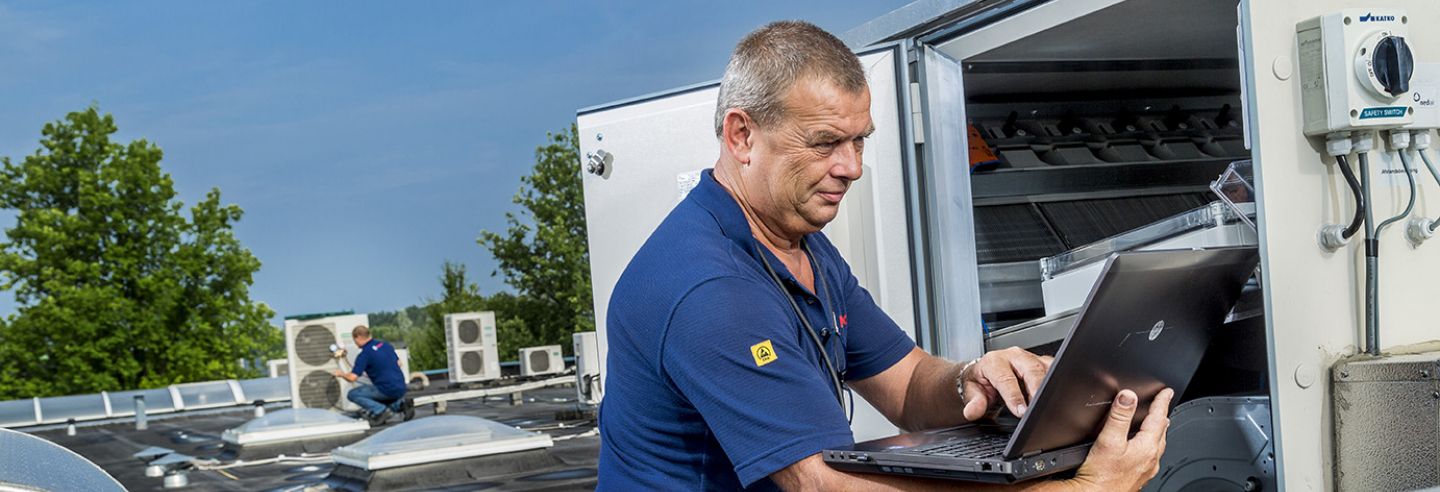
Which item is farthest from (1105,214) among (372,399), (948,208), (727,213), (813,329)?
(372,399)

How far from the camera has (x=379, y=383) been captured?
498 inches

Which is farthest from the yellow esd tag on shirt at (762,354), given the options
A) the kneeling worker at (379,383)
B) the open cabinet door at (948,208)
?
the kneeling worker at (379,383)

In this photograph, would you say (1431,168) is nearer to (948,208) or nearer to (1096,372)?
(948,208)

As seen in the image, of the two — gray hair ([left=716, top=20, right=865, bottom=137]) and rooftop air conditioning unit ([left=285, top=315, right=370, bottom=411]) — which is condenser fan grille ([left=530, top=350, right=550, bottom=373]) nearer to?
rooftop air conditioning unit ([left=285, top=315, right=370, bottom=411])

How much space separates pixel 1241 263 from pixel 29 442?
1735mm

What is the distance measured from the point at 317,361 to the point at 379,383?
174 cm

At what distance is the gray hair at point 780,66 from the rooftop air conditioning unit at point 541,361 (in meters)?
15.2

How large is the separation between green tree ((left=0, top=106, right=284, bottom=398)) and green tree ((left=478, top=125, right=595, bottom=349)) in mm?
6233

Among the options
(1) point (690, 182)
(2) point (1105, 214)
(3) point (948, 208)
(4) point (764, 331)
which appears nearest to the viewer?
(4) point (764, 331)

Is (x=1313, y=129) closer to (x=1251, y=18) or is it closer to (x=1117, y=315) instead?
(x=1251, y=18)

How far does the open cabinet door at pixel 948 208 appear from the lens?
3129 millimetres

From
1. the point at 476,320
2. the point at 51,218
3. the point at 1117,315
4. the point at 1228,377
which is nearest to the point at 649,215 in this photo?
the point at 1228,377

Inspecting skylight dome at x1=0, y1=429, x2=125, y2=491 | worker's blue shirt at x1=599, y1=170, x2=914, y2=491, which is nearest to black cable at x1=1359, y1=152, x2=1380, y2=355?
worker's blue shirt at x1=599, y1=170, x2=914, y2=491

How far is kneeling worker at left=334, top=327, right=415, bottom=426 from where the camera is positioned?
41.2 feet
